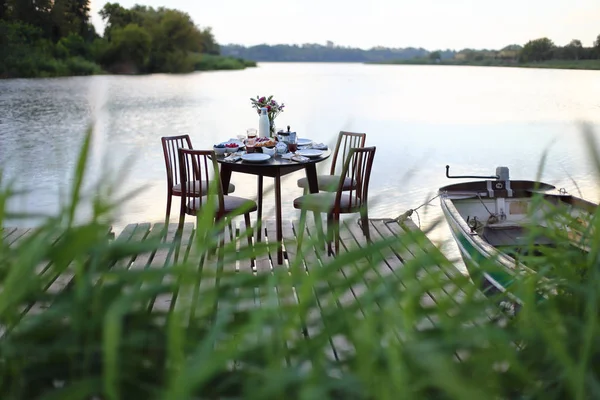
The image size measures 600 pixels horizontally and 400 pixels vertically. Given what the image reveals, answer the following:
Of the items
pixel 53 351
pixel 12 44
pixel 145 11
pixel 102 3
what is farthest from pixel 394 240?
pixel 145 11

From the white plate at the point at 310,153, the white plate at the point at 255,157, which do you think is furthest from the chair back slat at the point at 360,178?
the white plate at the point at 255,157

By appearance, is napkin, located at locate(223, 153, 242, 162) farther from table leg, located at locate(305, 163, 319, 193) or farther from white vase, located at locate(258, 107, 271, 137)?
white vase, located at locate(258, 107, 271, 137)

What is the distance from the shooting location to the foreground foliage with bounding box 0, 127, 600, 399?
48 centimetres

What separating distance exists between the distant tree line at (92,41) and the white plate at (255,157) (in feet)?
93.5

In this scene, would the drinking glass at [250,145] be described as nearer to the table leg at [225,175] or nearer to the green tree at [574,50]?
the table leg at [225,175]

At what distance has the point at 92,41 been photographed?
38.3m

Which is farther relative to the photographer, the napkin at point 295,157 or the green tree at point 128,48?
the green tree at point 128,48

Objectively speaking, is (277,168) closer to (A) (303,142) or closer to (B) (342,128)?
(B) (342,128)

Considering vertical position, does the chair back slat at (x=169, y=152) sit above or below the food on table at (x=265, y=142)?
below

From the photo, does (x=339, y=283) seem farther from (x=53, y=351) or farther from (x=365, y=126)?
(x=365, y=126)

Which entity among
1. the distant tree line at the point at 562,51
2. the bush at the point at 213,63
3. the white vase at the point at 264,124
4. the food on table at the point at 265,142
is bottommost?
the bush at the point at 213,63

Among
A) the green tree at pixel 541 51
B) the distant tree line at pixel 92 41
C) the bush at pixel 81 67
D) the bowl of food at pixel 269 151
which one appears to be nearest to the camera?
the bowl of food at pixel 269 151

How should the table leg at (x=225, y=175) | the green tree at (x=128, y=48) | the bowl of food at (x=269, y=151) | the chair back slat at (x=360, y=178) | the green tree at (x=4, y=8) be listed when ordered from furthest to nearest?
1. the green tree at (x=128, y=48)
2. the green tree at (x=4, y=8)
3. the bowl of food at (x=269, y=151)
4. the table leg at (x=225, y=175)
5. the chair back slat at (x=360, y=178)

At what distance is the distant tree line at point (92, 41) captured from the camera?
30.8m
